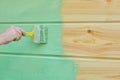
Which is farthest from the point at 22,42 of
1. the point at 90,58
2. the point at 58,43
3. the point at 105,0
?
the point at 105,0

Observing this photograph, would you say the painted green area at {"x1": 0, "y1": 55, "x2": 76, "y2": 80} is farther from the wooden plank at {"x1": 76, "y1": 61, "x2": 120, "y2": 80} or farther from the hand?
the hand

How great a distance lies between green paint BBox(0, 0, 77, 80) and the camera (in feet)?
4.75

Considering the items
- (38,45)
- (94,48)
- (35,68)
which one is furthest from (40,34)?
(94,48)

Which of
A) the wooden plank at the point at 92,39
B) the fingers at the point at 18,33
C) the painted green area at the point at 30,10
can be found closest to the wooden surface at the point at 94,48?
the wooden plank at the point at 92,39

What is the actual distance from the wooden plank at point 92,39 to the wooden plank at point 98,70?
0.13 feet

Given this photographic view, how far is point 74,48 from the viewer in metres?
1.41

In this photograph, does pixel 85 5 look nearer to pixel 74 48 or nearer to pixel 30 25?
pixel 74 48

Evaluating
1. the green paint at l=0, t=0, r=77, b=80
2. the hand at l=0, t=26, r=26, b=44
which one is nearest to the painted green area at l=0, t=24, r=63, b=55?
the green paint at l=0, t=0, r=77, b=80

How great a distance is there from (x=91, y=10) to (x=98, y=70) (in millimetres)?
273

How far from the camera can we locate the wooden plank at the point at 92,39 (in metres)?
1.31

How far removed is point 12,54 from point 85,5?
19.3 inches

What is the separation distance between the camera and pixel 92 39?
1361 millimetres

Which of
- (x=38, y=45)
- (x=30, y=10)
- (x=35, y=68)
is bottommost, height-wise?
(x=35, y=68)

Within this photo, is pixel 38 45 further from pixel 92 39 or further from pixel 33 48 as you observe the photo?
pixel 92 39
